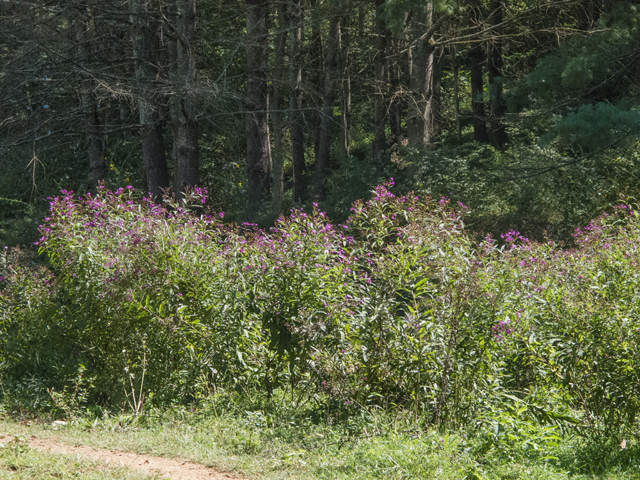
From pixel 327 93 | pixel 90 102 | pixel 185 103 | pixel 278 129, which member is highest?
pixel 327 93

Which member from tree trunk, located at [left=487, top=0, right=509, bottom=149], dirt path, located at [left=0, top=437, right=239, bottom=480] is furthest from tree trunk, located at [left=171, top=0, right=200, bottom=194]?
tree trunk, located at [left=487, top=0, right=509, bottom=149]

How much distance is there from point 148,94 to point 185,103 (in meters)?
0.78

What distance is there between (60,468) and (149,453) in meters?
0.74

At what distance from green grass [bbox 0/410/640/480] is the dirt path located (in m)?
0.10

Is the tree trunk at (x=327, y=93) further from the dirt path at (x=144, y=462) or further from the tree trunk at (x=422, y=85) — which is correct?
the dirt path at (x=144, y=462)

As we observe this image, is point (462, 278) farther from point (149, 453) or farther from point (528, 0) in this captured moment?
point (528, 0)

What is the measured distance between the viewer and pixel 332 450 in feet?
16.0

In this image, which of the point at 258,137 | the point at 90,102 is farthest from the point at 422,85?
the point at 90,102

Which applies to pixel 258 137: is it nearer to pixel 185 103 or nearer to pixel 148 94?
pixel 185 103

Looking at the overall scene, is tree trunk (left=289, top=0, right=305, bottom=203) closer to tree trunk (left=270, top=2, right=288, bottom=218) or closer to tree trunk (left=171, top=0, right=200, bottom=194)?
tree trunk (left=270, top=2, right=288, bottom=218)

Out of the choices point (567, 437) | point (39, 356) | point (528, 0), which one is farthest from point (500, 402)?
point (528, 0)

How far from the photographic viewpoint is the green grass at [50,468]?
4.36 meters

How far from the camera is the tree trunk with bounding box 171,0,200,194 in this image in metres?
12.8

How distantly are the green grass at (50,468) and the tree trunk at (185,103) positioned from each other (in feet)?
26.7
